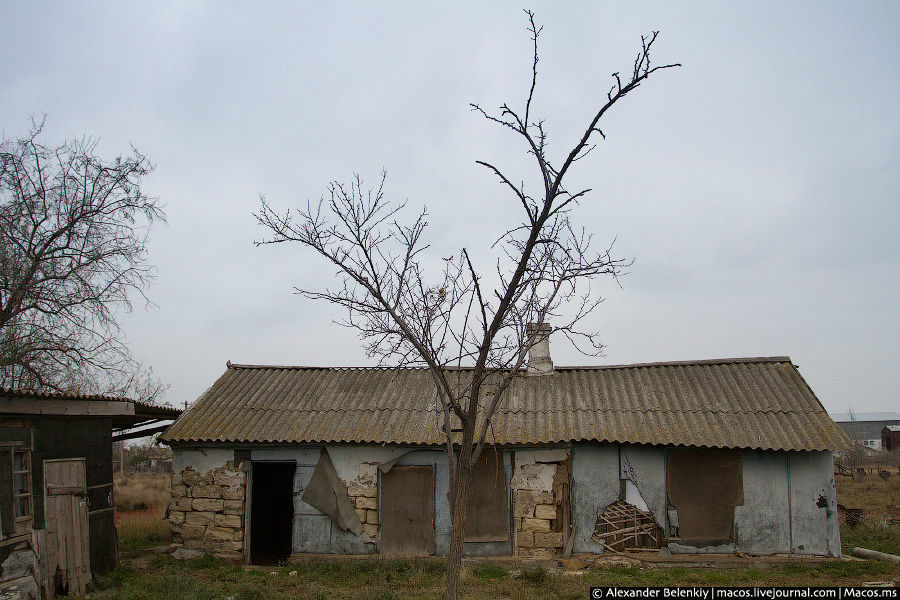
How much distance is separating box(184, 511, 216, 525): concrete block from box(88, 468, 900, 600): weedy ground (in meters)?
0.72

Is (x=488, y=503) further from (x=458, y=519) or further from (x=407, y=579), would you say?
(x=458, y=519)

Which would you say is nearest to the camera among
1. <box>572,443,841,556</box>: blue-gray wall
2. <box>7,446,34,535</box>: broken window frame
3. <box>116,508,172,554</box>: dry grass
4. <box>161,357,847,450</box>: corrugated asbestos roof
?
<box>7,446,34,535</box>: broken window frame

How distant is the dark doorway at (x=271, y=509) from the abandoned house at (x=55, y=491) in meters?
3.87

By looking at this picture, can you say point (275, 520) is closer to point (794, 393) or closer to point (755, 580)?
point (755, 580)

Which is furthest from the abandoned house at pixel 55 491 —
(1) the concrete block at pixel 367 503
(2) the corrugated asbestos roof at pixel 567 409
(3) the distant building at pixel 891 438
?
(3) the distant building at pixel 891 438

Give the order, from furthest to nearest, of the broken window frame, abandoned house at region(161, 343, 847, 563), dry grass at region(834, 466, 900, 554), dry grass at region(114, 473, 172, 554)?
dry grass at region(114, 473, 172, 554) → dry grass at region(834, 466, 900, 554) → abandoned house at region(161, 343, 847, 563) → the broken window frame

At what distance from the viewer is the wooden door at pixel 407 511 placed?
1198 centimetres

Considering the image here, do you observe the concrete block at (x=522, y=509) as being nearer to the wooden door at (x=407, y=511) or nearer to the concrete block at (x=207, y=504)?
the wooden door at (x=407, y=511)

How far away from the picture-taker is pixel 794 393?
490 inches

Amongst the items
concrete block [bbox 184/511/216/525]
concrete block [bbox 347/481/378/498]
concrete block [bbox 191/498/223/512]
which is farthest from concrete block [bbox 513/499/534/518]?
concrete block [bbox 184/511/216/525]

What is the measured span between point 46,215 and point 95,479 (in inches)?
324

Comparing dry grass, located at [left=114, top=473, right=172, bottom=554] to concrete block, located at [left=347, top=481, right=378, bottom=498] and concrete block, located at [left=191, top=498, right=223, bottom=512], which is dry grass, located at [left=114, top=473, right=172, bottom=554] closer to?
concrete block, located at [left=191, top=498, right=223, bottom=512]

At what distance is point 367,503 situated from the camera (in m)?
12.1

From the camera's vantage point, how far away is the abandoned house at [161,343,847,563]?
11.3 m
